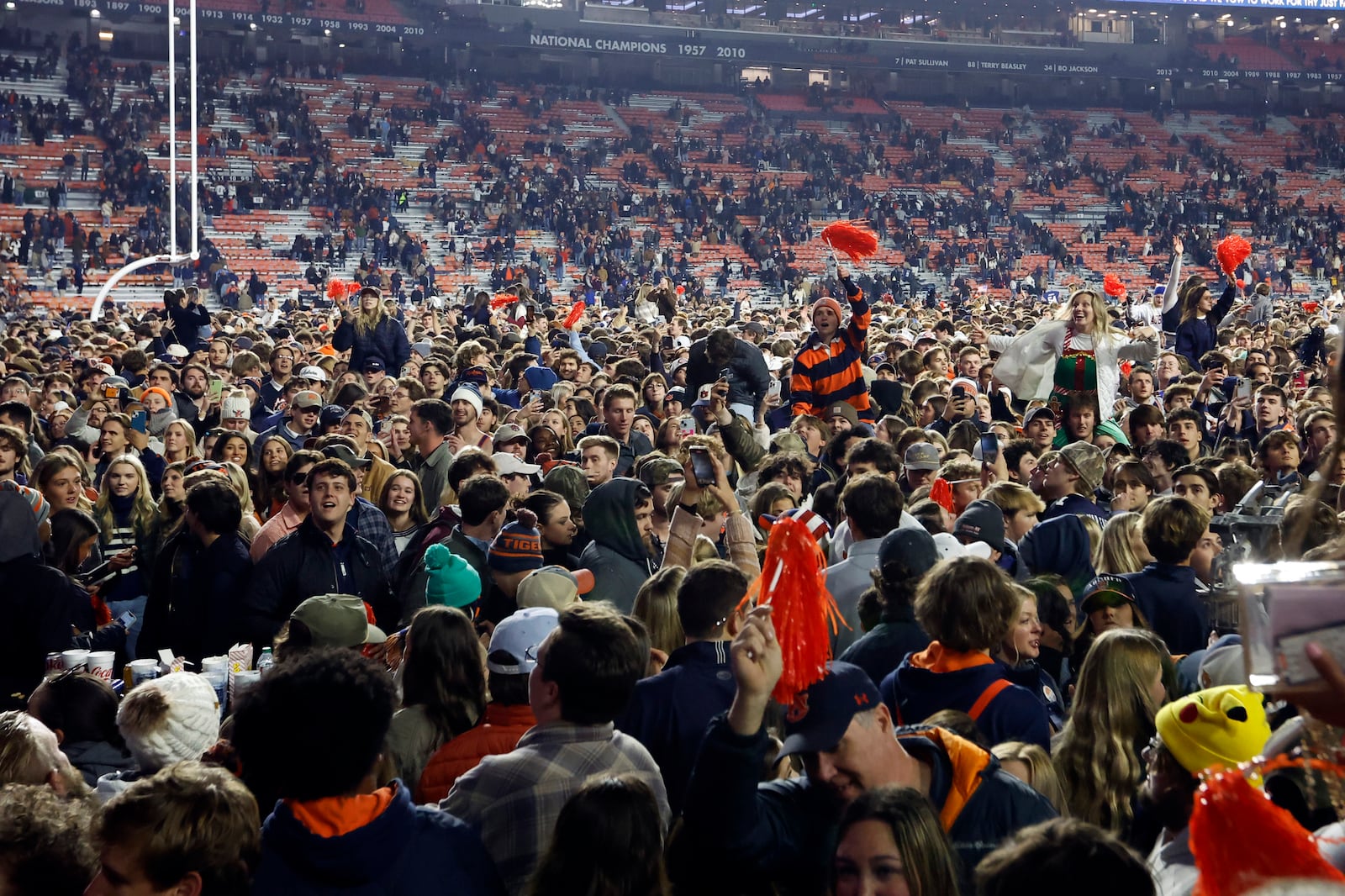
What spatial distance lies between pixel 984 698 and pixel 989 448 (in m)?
4.42

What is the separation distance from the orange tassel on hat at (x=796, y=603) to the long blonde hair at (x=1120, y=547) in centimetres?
285

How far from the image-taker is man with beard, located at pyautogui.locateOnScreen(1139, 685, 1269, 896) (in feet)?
9.16

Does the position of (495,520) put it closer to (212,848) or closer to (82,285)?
(212,848)

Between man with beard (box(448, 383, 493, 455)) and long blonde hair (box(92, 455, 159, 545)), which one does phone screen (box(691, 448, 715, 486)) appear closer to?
man with beard (box(448, 383, 493, 455))

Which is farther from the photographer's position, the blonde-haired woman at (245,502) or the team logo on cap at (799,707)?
the blonde-haired woman at (245,502)

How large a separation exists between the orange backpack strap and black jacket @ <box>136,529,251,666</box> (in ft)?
9.90

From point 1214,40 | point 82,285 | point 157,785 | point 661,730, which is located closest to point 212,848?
point 157,785

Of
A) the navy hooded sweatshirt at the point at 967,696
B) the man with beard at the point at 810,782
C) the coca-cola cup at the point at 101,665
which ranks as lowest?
the coca-cola cup at the point at 101,665

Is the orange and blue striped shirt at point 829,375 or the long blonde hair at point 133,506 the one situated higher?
the orange and blue striped shirt at point 829,375

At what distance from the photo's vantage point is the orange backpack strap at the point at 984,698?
3.47 metres

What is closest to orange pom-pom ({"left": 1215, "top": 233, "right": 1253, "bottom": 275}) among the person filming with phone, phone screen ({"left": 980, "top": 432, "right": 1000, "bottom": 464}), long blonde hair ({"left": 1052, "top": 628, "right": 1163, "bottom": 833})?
the person filming with phone

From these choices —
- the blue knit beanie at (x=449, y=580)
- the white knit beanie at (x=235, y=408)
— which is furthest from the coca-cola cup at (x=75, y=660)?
the white knit beanie at (x=235, y=408)

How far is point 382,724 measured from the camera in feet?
8.96

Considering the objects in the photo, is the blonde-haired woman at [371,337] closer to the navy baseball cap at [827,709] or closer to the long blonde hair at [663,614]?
the long blonde hair at [663,614]
